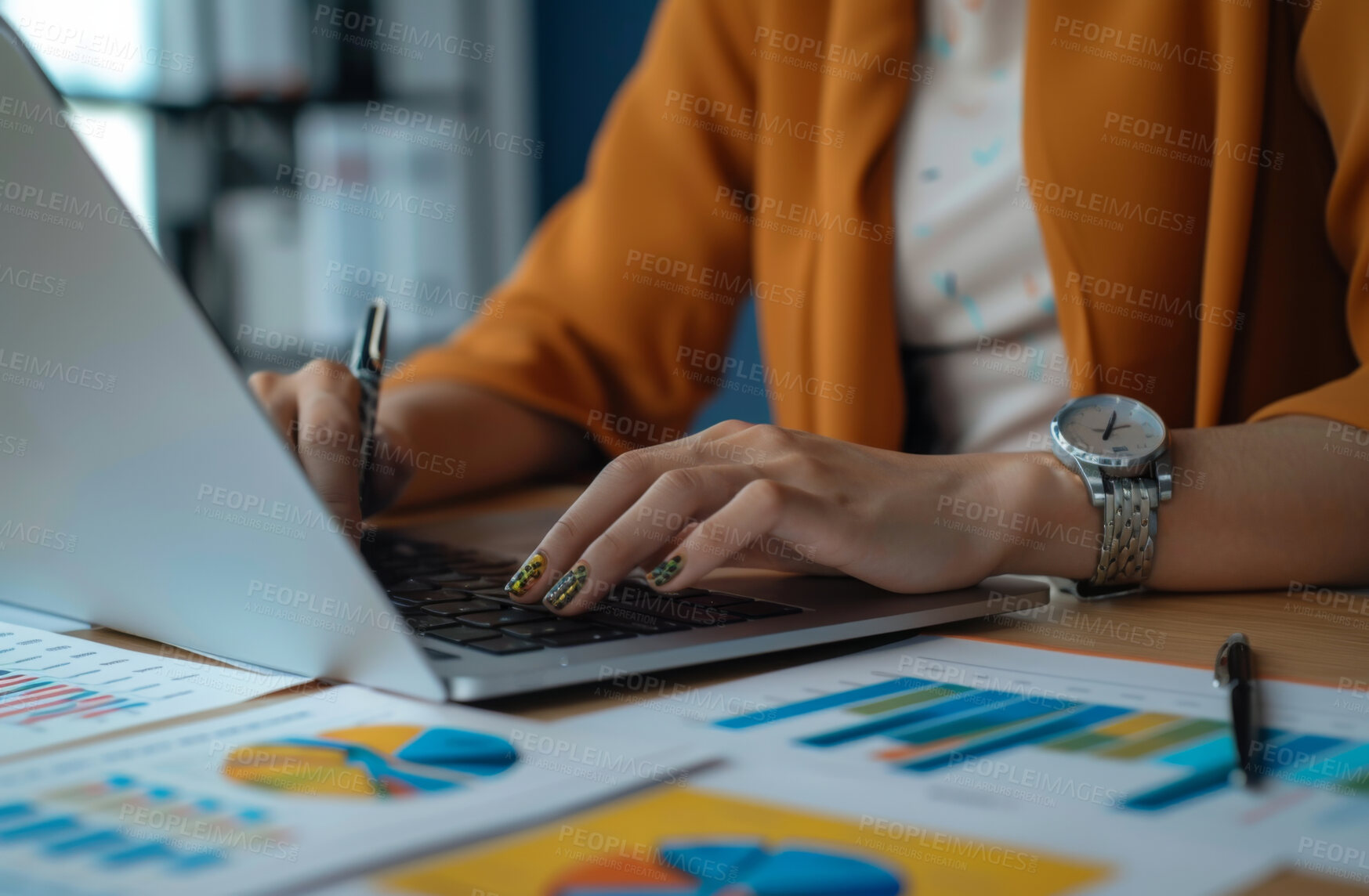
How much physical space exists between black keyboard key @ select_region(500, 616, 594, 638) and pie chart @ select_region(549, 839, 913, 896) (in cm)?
19

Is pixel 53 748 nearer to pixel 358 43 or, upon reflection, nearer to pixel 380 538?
pixel 380 538

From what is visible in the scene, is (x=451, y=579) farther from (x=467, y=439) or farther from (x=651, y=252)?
(x=651, y=252)

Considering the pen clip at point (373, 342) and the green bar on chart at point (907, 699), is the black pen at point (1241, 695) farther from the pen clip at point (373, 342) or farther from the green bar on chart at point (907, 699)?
the pen clip at point (373, 342)

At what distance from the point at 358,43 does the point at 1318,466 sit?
3.13 meters

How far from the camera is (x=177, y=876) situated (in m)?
0.29

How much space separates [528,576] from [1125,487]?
1.15 feet

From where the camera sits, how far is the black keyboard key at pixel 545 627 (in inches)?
19.5

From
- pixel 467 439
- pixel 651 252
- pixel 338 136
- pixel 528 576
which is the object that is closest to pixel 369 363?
pixel 467 439

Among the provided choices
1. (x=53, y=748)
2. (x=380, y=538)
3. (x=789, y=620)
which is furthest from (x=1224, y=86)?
(x=53, y=748)

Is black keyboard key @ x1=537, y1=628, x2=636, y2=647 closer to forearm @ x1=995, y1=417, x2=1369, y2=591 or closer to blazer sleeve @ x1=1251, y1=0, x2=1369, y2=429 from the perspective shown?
forearm @ x1=995, y1=417, x2=1369, y2=591

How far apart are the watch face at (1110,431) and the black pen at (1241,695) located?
147 millimetres

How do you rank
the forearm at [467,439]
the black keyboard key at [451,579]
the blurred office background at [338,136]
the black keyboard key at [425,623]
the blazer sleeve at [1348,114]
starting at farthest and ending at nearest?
the blurred office background at [338,136] → the forearm at [467,439] → the blazer sleeve at [1348,114] → the black keyboard key at [451,579] → the black keyboard key at [425,623]

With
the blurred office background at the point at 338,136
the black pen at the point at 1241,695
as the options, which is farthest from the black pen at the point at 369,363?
the blurred office background at the point at 338,136

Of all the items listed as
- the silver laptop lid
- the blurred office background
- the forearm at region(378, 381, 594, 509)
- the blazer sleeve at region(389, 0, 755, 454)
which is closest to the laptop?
the silver laptop lid
